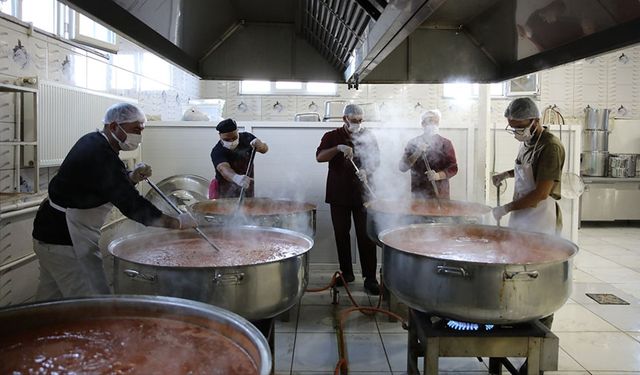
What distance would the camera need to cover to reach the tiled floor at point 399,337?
2.69 m

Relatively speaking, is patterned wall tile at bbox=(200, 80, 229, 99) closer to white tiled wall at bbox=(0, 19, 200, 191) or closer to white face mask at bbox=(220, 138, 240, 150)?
white tiled wall at bbox=(0, 19, 200, 191)

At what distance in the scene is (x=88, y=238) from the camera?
2365mm

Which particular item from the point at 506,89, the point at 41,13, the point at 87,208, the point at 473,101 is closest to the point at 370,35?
the point at 87,208

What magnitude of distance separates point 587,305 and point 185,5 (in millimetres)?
3670

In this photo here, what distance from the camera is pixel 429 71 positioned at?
2.78 meters

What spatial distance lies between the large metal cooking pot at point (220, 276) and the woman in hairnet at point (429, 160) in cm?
187

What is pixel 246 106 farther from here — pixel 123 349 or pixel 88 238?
pixel 123 349

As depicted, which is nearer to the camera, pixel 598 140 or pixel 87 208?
pixel 87 208

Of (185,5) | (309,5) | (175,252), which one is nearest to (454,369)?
(175,252)

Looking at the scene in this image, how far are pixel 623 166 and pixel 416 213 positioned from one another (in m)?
6.21

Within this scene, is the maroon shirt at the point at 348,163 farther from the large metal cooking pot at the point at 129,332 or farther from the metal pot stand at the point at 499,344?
the large metal cooking pot at the point at 129,332

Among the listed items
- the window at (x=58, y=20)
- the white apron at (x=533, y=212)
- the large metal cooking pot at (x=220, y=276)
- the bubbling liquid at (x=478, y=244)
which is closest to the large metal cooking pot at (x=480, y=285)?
the bubbling liquid at (x=478, y=244)

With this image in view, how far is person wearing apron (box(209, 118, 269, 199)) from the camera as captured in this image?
11.6 feet

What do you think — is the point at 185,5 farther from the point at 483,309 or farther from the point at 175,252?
the point at 483,309
